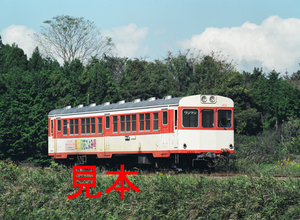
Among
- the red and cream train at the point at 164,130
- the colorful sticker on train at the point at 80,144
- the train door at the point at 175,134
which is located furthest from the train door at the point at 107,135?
the train door at the point at 175,134

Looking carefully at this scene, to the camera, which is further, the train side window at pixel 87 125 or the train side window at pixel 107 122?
the train side window at pixel 87 125

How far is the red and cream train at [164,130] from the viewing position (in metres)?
18.2

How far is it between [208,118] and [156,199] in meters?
8.32

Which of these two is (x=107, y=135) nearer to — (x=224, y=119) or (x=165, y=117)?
(x=165, y=117)

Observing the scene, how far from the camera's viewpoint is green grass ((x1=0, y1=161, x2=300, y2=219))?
9.38 m

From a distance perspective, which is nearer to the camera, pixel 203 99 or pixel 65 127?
pixel 203 99

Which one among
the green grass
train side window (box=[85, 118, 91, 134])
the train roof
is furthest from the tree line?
the green grass

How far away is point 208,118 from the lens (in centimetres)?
1858

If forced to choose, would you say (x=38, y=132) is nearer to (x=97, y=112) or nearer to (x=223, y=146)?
(x=97, y=112)

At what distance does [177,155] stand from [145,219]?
7.71 metres

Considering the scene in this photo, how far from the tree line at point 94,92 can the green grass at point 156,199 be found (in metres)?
22.9

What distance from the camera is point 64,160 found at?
25.4 metres

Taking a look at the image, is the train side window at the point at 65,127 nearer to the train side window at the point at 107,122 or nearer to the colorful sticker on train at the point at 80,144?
the colorful sticker on train at the point at 80,144

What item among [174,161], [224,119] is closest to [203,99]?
[224,119]
